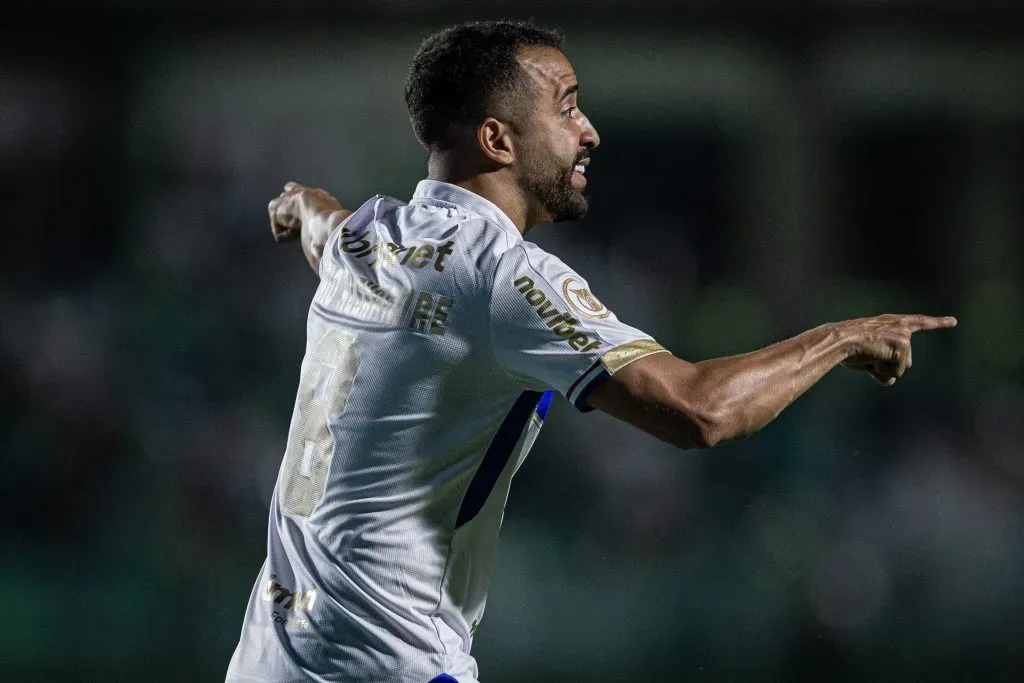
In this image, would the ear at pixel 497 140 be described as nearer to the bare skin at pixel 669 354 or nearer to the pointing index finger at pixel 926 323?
the bare skin at pixel 669 354

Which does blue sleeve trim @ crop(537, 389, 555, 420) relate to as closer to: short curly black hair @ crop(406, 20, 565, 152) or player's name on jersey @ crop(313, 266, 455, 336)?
player's name on jersey @ crop(313, 266, 455, 336)

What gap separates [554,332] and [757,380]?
356mm

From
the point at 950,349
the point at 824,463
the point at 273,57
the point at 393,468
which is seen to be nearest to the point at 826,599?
the point at 824,463

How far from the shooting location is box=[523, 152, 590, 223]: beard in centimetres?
248

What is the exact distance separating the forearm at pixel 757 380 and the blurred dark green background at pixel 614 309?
3.68 metres

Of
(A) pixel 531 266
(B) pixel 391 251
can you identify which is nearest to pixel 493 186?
(B) pixel 391 251

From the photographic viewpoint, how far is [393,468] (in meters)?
2.08

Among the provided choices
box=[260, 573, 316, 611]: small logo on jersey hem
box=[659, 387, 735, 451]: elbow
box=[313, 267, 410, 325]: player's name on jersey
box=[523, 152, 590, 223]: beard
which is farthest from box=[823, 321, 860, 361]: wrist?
box=[260, 573, 316, 611]: small logo on jersey hem

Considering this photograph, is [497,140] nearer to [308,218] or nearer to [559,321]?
[559,321]

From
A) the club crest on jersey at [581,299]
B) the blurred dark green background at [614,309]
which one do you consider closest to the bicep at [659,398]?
the club crest on jersey at [581,299]

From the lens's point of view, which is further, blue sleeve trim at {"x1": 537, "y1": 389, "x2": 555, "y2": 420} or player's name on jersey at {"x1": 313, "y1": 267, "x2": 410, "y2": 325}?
blue sleeve trim at {"x1": 537, "y1": 389, "x2": 555, "y2": 420}

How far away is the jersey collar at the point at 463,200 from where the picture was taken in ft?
7.68

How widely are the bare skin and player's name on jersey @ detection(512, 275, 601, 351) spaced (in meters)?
0.08

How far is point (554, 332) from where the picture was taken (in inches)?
77.3
